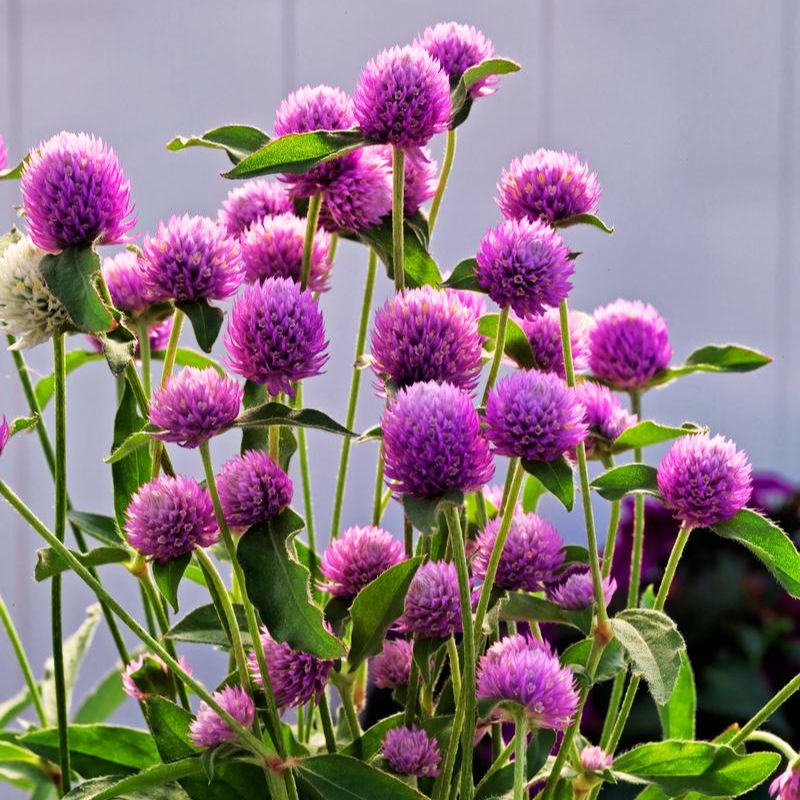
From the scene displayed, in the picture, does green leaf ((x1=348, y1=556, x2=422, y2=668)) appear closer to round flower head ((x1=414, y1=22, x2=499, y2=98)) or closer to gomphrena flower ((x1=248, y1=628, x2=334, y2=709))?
gomphrena flower ((x1=248, y1=628, x2=334, y2=709))

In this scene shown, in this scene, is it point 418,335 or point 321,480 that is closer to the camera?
point 418,335

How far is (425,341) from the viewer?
47 centimetres

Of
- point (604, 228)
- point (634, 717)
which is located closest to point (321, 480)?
point (634, 717)

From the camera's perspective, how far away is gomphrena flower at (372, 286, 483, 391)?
0.47m

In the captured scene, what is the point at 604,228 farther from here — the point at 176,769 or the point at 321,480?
the point at 321,480

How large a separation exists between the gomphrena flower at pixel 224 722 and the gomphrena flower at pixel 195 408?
0.09 m

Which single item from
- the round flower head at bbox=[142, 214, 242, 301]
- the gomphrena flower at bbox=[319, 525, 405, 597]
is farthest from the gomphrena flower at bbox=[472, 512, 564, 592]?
the round flower head at bbox=[142, 214, 242, 301]

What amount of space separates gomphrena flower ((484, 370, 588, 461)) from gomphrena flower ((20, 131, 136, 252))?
0.52 ft

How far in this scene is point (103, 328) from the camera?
0.46 metres

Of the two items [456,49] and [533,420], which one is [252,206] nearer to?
[456,49]

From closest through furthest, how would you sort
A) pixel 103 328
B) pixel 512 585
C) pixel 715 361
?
pixel 103 328 → pixel 512 585 → pixel 715 361

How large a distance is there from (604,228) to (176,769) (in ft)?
0.83

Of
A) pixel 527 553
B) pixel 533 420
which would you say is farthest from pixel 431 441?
pixel 527 553

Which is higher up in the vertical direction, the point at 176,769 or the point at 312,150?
the point at 312,150
